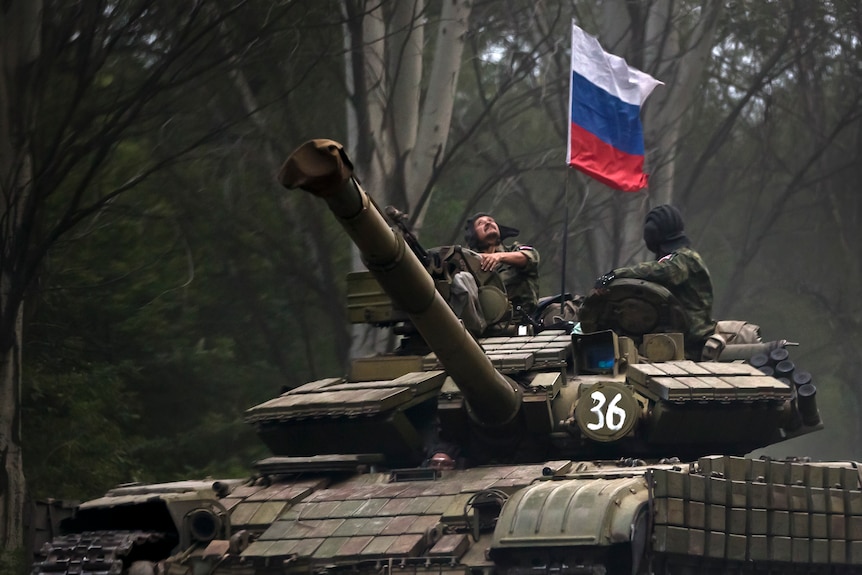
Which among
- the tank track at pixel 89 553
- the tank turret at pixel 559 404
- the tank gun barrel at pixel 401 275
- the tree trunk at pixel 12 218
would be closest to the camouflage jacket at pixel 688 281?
the tank turret at pixel 559 404

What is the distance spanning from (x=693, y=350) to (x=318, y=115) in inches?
531

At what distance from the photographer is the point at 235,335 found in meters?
29.1

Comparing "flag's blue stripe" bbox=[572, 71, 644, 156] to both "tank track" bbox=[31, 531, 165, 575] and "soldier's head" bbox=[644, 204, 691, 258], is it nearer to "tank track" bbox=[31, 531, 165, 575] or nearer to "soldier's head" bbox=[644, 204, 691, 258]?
"soldier's head" bbox=[644, 204, 691, 258]

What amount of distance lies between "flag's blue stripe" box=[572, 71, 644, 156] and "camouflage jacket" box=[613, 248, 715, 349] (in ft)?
16.0

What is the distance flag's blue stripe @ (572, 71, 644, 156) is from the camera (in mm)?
21094

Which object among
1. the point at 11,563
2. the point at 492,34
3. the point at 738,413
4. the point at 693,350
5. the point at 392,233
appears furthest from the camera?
the point at 492,34

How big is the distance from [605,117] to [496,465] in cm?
764

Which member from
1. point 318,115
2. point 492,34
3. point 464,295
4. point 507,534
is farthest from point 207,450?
point 507,534

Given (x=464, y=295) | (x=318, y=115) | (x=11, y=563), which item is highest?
(x=318, y=115)

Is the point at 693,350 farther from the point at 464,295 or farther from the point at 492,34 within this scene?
the point at 492,34

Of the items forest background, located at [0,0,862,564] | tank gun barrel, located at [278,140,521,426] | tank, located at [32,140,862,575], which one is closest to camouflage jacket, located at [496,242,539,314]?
tank, located at [32,140,862,575]

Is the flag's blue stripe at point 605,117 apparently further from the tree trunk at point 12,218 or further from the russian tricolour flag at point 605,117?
the tree trunk at point 12,218

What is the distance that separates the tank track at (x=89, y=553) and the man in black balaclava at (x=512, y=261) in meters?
5.28

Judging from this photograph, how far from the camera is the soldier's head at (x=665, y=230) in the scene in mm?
16812
